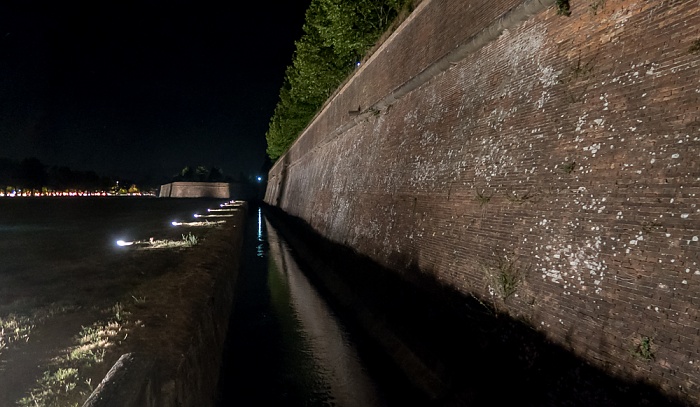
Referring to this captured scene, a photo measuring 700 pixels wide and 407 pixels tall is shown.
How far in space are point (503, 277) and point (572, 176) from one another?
157 cm

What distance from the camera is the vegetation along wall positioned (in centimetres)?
367

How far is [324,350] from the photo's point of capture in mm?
8336

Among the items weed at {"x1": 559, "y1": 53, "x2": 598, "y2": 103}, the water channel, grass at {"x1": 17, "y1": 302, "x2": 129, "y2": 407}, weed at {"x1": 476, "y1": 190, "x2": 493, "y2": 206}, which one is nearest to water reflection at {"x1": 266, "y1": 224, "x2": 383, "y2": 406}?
the water channel

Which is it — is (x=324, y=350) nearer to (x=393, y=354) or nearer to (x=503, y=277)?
(x=393, y=354)

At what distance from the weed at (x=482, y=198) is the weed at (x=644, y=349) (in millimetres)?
2982

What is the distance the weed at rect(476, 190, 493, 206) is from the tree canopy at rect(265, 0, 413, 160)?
307 inches

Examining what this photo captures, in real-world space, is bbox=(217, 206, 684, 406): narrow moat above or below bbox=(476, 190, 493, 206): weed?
below

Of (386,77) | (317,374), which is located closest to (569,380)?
(317,374)

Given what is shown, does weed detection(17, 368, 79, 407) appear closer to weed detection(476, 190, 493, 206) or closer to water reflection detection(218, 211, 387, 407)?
water reflection detection(218, 211, 387, 407)

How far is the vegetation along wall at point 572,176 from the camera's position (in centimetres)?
367

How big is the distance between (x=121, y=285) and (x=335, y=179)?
11.1 m

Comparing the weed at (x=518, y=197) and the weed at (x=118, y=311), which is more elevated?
the weed at (x=518, y=197)

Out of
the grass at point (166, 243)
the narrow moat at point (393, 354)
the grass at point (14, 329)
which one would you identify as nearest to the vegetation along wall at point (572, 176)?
the narrow moat at point (393, 354)

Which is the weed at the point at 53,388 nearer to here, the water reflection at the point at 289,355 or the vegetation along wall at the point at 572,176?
the water reflection at the point at 289,355
